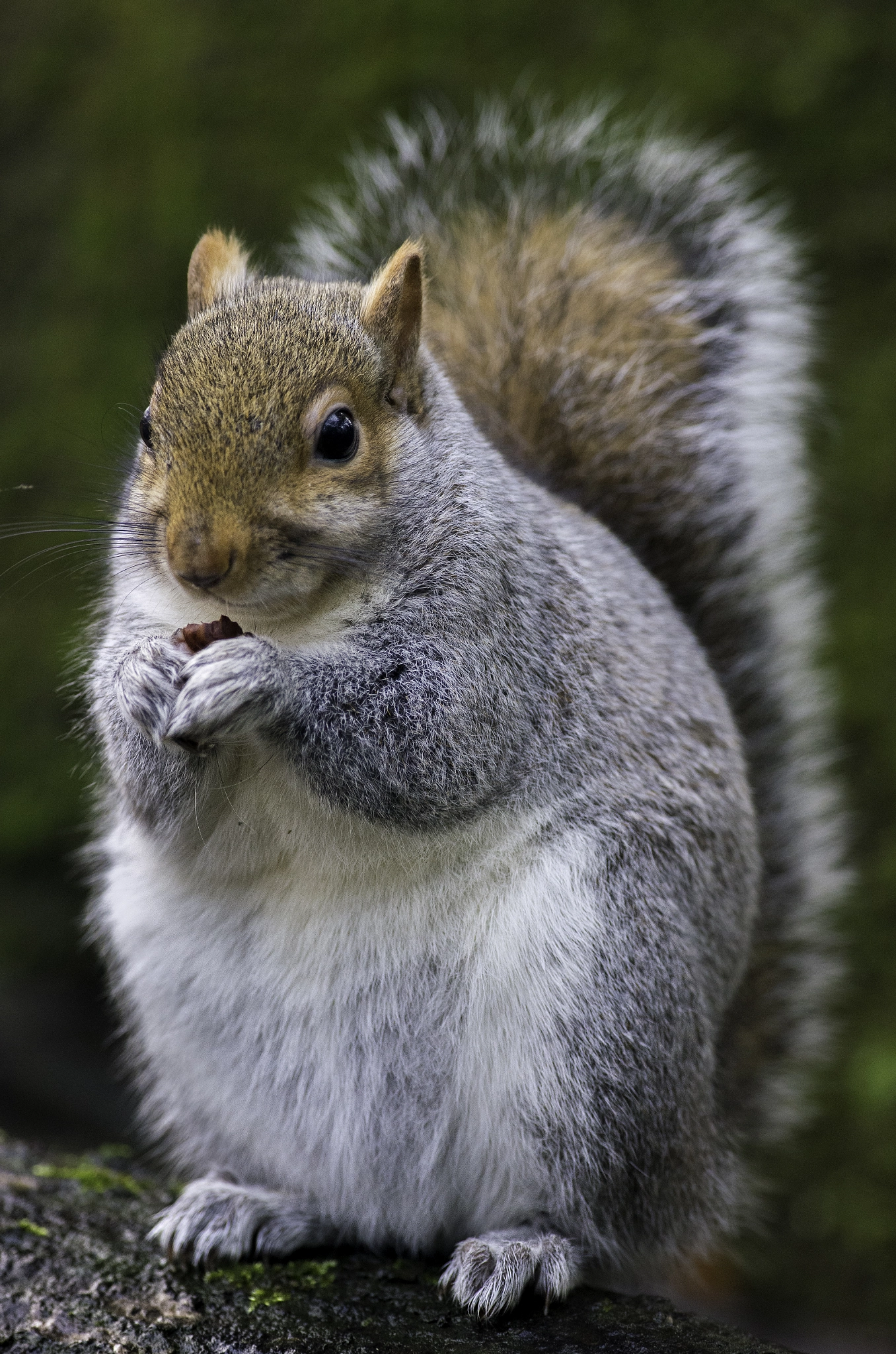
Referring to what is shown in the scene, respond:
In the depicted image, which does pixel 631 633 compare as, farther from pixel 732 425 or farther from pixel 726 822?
pixel 732 425

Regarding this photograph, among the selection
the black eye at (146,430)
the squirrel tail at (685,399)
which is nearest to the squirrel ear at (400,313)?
the black eye at (146,430)

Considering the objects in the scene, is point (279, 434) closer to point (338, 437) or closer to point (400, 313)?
point (338, 437)

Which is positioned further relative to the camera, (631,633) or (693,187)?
(693,187)

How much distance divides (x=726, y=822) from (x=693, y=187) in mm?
1056

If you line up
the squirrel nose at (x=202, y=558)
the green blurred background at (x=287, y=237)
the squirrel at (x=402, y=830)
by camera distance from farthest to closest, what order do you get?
the green blurred background at (x=287, y=237) → the squirrel at (x=402, y=830) → the squirrel nose at (x=202, y=558)

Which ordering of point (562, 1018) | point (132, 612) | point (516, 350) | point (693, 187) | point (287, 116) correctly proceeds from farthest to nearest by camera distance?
point (287, 116)
point (693, 187)
point (516, 350)
point (132, 612)
point (562, 1018)

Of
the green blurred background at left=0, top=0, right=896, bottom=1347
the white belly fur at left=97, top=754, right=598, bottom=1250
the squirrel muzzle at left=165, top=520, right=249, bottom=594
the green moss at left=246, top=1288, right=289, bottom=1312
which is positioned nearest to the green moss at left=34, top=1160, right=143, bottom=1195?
the white belly fur at left=97, top=754, right=598, bottom=1250

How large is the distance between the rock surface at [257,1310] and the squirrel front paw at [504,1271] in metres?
0.02

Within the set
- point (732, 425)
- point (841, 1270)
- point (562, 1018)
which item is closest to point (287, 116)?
point (732, 425)

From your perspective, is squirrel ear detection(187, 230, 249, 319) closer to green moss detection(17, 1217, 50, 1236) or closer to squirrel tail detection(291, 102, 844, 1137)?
squirrel tail detection(291, 102, 844, 1137)

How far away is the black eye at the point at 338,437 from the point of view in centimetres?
112

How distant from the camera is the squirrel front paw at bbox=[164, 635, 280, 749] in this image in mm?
1090

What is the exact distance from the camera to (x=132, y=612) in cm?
132

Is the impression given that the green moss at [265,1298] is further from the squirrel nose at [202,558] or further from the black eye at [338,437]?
the black eye at [338,437]
